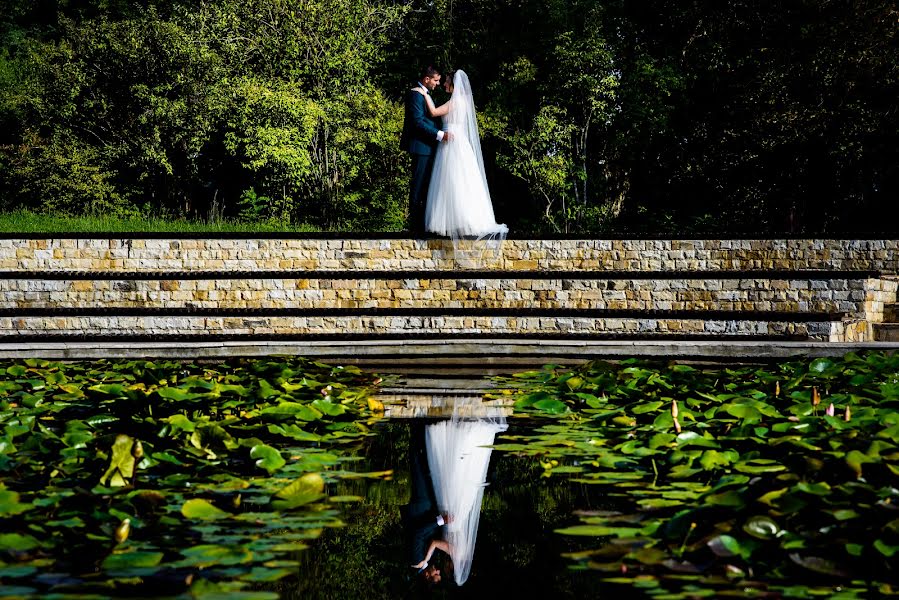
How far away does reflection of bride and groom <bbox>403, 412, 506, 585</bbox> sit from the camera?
3.87m

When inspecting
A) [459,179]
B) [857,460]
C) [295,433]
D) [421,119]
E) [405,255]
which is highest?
[421,119]

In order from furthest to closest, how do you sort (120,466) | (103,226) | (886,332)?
(103,226) → (886,332) → (120,466)

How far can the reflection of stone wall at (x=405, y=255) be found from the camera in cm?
1407

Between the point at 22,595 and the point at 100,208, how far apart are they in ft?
80.5

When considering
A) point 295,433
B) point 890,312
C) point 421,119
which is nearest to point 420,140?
point 421,119

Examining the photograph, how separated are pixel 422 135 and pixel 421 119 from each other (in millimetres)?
218

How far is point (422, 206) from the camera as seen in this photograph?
14.2 meters

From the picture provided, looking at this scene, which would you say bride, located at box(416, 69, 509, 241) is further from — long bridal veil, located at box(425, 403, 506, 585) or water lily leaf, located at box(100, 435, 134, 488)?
water lily leaf, located at box(100, 435, 134, 488)

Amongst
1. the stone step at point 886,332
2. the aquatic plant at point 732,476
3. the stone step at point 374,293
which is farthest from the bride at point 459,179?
the aquatic plant at point 732,476

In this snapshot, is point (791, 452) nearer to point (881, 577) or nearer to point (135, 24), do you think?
point (881, 577)

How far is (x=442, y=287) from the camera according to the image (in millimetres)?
13891

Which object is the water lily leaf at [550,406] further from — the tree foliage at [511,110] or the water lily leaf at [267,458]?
the tree foliage at [511,110]

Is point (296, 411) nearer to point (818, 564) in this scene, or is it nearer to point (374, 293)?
point (818, 564)

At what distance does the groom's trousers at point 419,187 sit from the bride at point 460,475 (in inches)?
257
